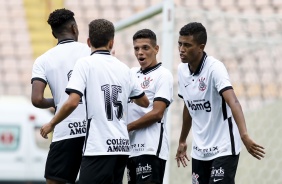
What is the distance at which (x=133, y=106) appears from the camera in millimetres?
7004

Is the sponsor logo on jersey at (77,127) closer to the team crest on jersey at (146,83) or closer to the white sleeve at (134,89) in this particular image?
the white sleeve at (134,89)

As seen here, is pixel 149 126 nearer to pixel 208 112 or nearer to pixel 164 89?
pixel 164 89

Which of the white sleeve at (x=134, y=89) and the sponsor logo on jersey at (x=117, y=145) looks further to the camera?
the white sleeve at (x=134, y=89)

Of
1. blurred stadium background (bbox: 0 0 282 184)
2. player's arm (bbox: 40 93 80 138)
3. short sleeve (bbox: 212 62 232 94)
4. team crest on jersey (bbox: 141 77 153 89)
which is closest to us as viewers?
player's arm (bbox: 40 93 80 138)

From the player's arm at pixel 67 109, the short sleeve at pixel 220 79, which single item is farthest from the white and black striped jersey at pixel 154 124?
the player's arm at pixel 67 109

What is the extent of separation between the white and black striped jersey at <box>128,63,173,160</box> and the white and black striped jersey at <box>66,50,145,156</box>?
1.04 meters

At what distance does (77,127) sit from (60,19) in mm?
871

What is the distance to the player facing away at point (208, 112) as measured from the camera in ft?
20.3

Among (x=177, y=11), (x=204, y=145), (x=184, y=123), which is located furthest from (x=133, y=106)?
(x=177, y=11)

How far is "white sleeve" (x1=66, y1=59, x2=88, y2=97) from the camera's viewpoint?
567 centimetres

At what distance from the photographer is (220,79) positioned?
20.2 feet

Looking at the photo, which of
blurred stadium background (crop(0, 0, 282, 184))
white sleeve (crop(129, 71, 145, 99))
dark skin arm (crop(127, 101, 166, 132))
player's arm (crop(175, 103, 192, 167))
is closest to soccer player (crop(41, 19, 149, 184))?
white sleeve (crop(129, 71, 145, 99))

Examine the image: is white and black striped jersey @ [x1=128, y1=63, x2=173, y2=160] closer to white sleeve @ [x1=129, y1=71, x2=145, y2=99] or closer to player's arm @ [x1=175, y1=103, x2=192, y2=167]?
player's arm @ [x1=175, y1=103, x2=192, y2=167]

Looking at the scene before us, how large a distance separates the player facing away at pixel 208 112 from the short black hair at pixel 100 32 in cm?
77
